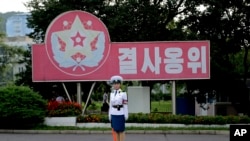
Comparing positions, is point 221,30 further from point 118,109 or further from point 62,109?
point 118,109

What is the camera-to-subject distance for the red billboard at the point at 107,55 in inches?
757

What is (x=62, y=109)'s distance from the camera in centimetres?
1825

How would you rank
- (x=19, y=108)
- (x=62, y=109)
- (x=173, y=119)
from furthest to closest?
(x=62, y=109) < (x=173, y=119) < (x=19, y=108)

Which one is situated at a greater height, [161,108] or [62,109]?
[62,109]

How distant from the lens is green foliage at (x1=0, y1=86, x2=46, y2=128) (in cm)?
1662

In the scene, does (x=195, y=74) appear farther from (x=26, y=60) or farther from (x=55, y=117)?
(x=26, y=60)

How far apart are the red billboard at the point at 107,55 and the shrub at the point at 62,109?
137 centimetres

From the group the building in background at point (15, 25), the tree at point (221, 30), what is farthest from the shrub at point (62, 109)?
the building in background at point (15, 25)

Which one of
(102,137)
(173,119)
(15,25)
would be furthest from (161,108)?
(15,25)

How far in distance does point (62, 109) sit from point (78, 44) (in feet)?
9.47

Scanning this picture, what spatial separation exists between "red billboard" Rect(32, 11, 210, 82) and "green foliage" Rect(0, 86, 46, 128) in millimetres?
2397

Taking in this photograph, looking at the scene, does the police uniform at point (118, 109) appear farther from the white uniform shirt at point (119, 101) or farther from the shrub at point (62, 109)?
the shrub at point (62, 109)

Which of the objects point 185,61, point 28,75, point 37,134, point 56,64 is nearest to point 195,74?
point 185,61

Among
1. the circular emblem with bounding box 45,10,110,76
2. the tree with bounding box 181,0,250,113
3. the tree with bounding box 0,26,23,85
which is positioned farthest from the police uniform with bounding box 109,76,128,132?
the tree with bounding box 0,26,23,85
